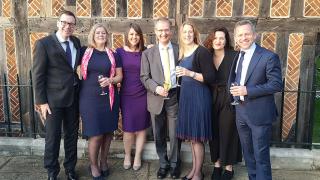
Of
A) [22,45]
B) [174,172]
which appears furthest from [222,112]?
[22,45]

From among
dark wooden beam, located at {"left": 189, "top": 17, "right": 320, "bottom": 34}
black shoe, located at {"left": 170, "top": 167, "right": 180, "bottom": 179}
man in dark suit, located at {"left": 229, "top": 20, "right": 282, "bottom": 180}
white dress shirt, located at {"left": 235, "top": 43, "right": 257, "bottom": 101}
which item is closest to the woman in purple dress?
black shoe, located at {"left": 170, "top": 167, "right": 180, "bottom": 179}

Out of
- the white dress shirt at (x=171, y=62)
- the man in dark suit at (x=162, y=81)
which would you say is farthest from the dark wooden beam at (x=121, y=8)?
the white dress shirt at (x=171, y=62)

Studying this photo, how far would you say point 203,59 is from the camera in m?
4.26

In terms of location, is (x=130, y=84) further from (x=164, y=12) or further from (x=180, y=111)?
(x=164, y=12)

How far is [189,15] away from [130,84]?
4.78 feet

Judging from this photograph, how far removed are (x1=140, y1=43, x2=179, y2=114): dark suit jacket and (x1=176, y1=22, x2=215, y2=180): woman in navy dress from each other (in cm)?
24

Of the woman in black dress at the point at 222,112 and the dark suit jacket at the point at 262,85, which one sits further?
the woman in black dress at the point at 222,112

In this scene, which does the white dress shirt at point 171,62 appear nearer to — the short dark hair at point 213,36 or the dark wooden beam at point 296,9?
the short dark hair at point 213,36

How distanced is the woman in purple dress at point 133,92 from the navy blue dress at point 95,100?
172 mm

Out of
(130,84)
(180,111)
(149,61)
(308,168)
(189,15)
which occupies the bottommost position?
(308,168)

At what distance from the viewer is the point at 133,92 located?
4750 millimetres

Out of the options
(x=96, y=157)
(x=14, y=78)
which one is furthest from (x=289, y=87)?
(x=14, y=78)

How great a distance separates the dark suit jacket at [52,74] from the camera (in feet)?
13.7

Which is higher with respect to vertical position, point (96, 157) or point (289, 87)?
point (289, 87)
